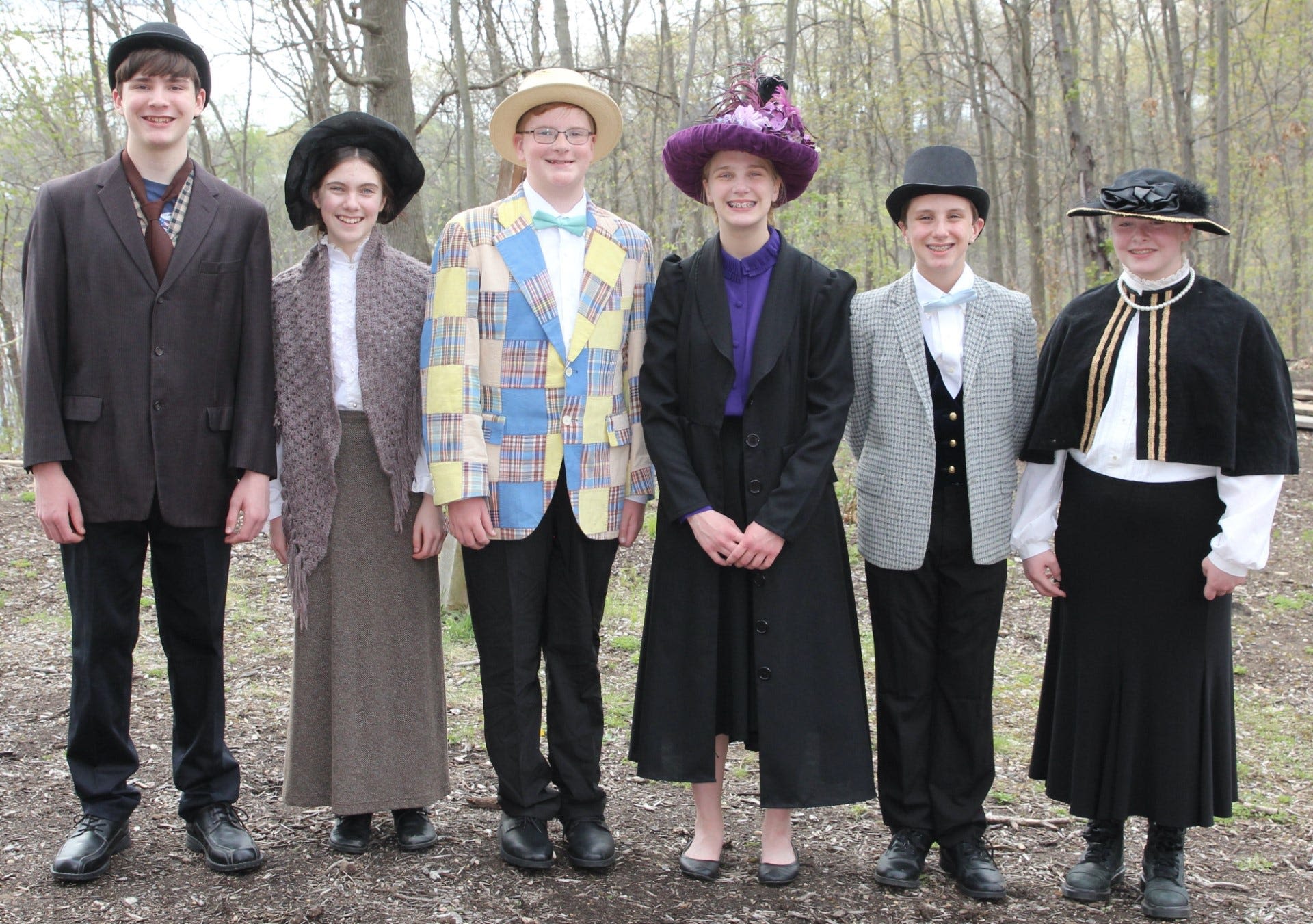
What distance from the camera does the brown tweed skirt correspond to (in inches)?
127

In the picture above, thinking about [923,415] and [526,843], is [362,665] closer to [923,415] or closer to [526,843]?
[526,843]

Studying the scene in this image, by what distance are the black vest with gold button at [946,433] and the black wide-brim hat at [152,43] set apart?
2279 millimetres

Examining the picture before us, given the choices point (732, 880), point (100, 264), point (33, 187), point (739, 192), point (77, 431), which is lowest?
point (732, 880)

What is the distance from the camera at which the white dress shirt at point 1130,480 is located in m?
2.91

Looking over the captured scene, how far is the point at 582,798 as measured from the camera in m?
3.32

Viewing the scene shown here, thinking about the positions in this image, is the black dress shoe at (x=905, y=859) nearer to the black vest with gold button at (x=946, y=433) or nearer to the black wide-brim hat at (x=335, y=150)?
the black vest with gold button at (x=946, y=433)

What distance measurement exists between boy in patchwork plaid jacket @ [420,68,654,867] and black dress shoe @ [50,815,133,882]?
1.11 meters

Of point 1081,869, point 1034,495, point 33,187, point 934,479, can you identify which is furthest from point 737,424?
point 33,187

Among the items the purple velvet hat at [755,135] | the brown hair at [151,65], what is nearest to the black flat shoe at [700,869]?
the purple velvet hat at [755,135]

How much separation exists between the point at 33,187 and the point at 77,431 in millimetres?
14672

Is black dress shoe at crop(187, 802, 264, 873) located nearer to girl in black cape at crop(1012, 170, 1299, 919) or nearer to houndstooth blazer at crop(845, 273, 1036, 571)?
houndstooth blazer at crop(845, 273, 1036, 571)

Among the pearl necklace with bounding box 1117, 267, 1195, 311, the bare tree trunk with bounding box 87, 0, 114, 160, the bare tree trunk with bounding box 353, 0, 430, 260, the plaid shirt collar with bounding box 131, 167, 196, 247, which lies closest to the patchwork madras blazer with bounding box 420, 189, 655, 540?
the plaid shirt collar with bounding box 131, 167, 196, 247

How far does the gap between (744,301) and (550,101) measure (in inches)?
31.7

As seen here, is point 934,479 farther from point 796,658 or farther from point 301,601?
point 301,601
